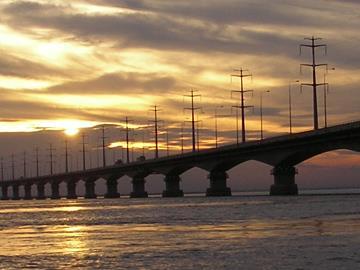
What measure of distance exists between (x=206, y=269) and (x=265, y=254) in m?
4.13

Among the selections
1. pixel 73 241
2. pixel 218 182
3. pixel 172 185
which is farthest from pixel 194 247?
pixel 172 185

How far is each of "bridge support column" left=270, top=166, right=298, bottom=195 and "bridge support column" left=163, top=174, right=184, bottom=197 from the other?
4336 cm

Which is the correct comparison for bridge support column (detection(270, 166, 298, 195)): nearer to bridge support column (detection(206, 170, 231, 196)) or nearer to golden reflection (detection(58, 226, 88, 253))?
bridge support column (detection(206, 170, 231, 196))

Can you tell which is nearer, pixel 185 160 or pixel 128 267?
pixel 128 267

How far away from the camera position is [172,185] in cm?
18738

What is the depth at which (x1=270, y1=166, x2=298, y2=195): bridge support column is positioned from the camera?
140250 mm

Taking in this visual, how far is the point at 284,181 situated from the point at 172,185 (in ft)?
158

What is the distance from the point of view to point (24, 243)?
3872 cm

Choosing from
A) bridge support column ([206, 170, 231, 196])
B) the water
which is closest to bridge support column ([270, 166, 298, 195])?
bridge support column ([206, 170, 231, 196])

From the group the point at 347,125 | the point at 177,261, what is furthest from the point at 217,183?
the point at 177,261

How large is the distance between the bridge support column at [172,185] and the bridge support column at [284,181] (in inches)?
1707

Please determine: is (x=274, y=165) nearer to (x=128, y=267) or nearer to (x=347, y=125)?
(x=347, y=125)

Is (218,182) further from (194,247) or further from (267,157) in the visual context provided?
(194,247)

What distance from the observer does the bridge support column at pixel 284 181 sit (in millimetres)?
140250
